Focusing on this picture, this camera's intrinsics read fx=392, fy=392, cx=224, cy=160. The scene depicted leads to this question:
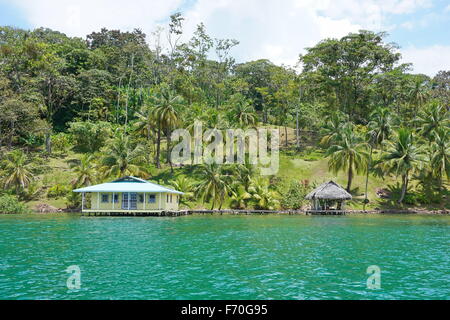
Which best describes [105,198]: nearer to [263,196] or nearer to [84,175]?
[84,175]

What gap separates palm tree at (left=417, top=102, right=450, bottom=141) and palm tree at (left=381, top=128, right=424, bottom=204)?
24.4 feet

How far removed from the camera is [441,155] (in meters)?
51.8

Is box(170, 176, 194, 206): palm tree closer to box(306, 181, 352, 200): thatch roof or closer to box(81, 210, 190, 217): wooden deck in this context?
box(81, 210, 190, 217): wooden deck

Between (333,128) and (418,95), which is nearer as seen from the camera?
(333,128)

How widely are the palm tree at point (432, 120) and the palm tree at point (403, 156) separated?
744 cm

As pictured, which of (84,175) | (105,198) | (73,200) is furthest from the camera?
(84,175)

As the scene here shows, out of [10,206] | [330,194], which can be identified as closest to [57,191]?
[10,206]

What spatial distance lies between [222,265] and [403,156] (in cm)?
4222

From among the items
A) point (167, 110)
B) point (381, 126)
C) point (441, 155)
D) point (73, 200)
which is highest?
Result: point (167, 110)

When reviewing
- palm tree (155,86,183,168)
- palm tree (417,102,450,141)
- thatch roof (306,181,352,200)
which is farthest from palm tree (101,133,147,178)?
palm tree (417,102,450,141)

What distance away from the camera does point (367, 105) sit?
74062mm

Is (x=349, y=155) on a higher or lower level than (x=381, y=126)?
lower

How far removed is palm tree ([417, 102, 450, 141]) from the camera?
58.1m

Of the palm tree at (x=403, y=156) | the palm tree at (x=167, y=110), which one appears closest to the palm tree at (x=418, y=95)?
the palm tree at (x=403, y=156)
